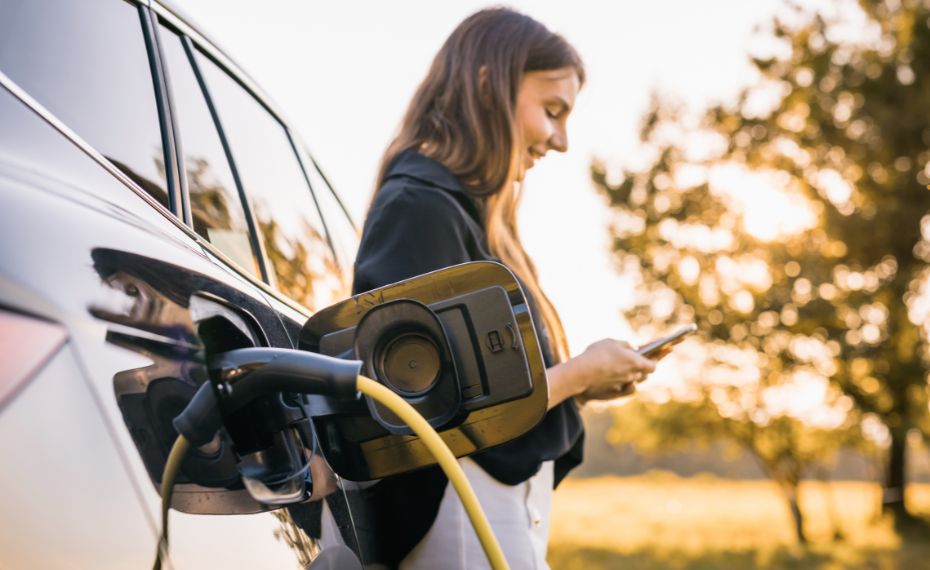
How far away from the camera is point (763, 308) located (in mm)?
17688

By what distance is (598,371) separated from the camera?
6.76ft

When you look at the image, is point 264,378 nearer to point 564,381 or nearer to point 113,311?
point 113,311

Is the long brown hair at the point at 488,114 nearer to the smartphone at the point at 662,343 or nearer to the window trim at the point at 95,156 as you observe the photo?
the smartphone at the point at 662,343

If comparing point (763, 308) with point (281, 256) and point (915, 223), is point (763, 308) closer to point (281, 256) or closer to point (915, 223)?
point (915, 223)

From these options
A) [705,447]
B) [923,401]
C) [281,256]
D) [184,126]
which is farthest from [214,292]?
[705,447]

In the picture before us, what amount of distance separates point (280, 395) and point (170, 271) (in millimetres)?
190

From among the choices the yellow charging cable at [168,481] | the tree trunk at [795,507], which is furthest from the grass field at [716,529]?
the yellow charging cable at [168,481]

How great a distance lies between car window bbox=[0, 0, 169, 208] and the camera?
51.9 inches

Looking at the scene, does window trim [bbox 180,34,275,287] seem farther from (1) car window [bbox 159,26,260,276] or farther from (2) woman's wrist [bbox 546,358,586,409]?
(2) woman's wrist [bbox 546,358,586,409]

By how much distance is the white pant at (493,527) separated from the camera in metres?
1.81

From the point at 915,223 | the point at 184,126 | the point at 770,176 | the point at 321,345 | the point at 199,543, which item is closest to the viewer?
the point at 199,543

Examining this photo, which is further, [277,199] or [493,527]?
[277,199]

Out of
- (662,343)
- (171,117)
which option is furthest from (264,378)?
(662,343)

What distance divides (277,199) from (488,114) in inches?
19.4
